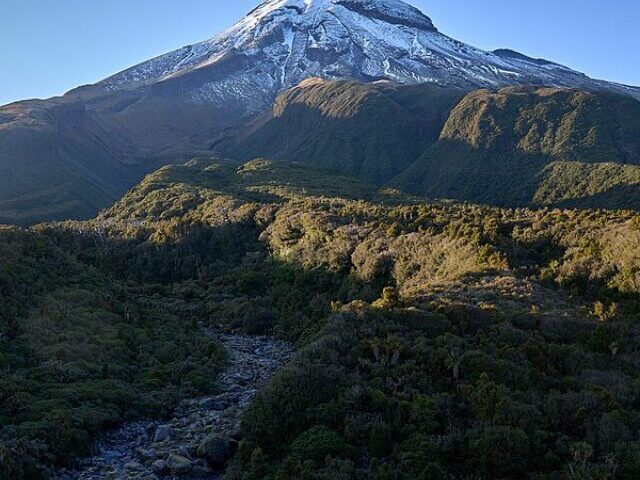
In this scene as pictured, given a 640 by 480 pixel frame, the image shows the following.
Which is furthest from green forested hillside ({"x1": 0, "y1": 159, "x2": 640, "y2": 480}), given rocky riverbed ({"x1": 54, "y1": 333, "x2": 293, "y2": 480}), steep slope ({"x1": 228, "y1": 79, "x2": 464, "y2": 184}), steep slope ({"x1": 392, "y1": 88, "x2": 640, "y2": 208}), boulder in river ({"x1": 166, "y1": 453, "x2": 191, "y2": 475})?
steep slope ({"x1": 228, "y1": 79, "x2": 464, "y2": 184})

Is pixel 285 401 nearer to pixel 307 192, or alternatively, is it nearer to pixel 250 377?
pixel 250 377

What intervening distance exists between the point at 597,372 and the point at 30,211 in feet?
374

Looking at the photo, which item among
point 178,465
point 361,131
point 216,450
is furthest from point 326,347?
point 361,131

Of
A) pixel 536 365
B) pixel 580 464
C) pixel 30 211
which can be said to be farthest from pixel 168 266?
pixel 30 211

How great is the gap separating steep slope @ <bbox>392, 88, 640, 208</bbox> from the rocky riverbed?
7457cm

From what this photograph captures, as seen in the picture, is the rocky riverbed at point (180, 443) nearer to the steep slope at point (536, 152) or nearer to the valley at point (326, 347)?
the valley at point (326, 347)

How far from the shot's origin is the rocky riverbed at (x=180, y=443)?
54.0 ft

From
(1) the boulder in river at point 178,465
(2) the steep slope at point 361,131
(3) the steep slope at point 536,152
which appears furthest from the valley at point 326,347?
(2) the steep slope at point 361,131

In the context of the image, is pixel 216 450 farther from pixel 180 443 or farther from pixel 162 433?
pixel 162 433

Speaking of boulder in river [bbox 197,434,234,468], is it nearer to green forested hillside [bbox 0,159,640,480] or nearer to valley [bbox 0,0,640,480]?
valley [bbox 0,0,640,480]

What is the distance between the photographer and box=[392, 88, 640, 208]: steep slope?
3874 inches

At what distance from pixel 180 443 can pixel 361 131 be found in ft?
505

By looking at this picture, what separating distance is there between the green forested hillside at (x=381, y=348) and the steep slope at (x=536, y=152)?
59.0 meters

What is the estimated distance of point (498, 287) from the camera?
25.2 metres
